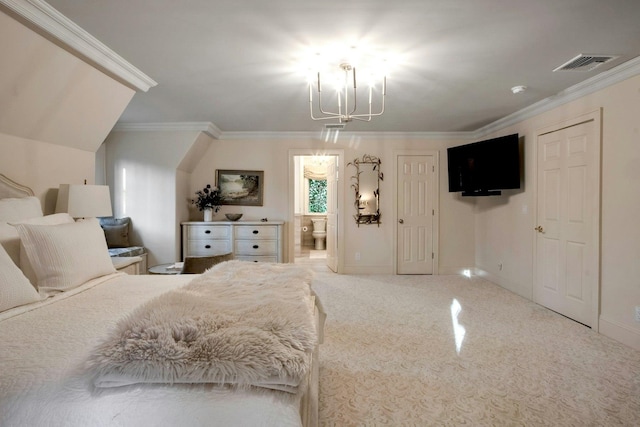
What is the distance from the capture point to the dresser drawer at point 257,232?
16.3 feet

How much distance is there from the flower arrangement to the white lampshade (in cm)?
220

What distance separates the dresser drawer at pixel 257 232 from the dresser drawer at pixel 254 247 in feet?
0.25

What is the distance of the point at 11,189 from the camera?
239cm

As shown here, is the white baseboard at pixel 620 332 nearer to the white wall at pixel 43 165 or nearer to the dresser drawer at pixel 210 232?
the dresser drawer at pixel 210 232

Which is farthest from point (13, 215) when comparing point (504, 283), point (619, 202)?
point (504, 283)

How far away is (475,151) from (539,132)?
0.85 metres

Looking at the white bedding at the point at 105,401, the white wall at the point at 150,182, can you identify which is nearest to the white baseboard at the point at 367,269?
the white wall at the point at 150,182

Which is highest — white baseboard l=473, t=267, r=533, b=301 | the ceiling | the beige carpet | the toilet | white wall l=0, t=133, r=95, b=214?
the ceiling

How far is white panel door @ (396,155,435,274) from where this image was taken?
5.46 m

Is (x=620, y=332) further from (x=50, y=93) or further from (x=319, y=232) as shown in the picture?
(x=319, y=232)

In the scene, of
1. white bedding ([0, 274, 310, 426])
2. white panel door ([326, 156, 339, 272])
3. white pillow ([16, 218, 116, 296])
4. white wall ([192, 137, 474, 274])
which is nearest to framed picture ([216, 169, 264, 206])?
white wall ([192, 137, 474, 274])

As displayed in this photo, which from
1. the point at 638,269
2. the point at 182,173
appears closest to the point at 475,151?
the point at 638,269

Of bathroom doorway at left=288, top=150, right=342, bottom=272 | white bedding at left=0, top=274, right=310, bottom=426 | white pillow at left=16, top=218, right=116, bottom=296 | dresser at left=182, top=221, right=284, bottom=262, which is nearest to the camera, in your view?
white bedding at left=0, top=274, right=310, bottom=426

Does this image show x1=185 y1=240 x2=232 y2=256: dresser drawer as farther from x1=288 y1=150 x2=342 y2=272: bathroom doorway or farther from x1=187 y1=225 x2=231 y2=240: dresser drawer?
x1=288 y1=150 x2=342 y2=272: bathroom doorway
